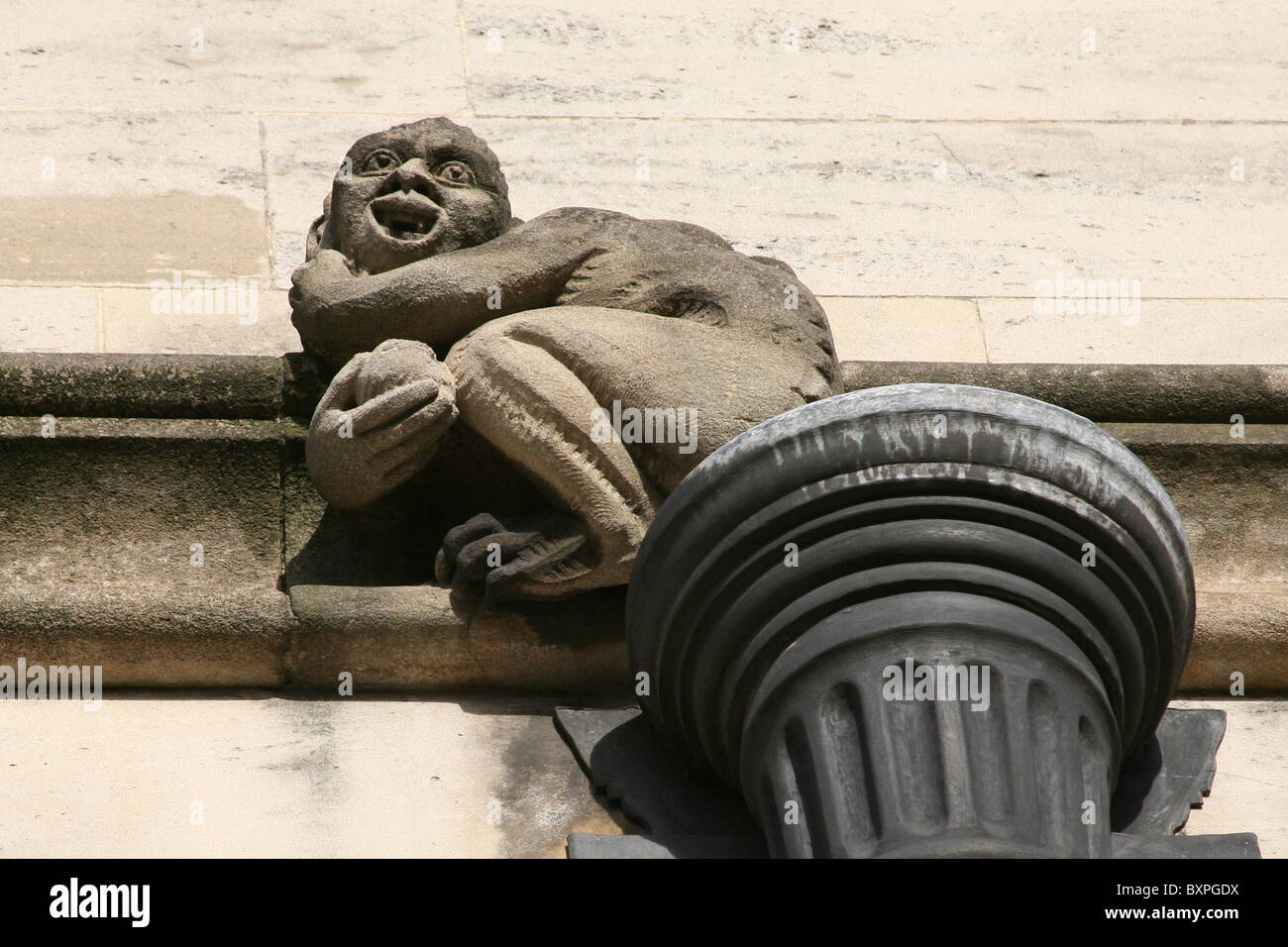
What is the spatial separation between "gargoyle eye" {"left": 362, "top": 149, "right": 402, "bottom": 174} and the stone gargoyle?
4cm

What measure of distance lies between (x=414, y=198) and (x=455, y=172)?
0.13 m

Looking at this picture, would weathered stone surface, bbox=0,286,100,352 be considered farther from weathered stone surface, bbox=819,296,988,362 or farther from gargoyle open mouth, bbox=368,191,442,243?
weathered stone surface, bbox=819,296,988,362

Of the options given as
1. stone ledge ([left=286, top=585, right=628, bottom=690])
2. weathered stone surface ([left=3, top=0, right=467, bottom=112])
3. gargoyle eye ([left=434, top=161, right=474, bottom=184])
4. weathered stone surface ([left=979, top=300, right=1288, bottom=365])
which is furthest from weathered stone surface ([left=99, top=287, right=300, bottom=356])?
weathered stone surface ([left=979, top=300, right=1288, bottom=365])

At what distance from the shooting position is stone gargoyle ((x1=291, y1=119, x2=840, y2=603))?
140 inches

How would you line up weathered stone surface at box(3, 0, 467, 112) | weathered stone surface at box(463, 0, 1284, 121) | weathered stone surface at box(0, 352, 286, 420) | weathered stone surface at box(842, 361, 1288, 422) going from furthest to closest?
→ weathered stone surface at box(463, 0, 1284, 121)
weathered stone surface at box(3, 0, 467, 112)
weathered stone surface at box(842, 361, 1288, 422)
weathered stone surface at box(0, 352, 286, 420)

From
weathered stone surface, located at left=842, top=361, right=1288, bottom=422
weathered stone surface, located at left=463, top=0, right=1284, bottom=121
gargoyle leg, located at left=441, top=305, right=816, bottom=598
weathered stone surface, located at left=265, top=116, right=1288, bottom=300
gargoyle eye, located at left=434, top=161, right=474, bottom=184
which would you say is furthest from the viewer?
weathered stone surface, located at left=463, top=0, right=1284, bottom=121

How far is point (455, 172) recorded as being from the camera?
4125 millimetres

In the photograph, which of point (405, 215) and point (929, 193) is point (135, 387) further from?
point (929, 193)

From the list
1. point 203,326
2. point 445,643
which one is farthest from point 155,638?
point 203,326

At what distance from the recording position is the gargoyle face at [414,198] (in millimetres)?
4027

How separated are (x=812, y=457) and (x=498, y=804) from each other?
2.74ft

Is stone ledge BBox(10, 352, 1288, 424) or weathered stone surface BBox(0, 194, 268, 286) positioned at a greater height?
weathered stone surface BBox(0, 194, 268, 286)

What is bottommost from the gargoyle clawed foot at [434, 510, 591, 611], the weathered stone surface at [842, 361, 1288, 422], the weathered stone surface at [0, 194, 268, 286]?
the gargoyle clawed foot at [434, 510, 591, 611]

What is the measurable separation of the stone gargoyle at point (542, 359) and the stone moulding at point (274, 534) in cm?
15
